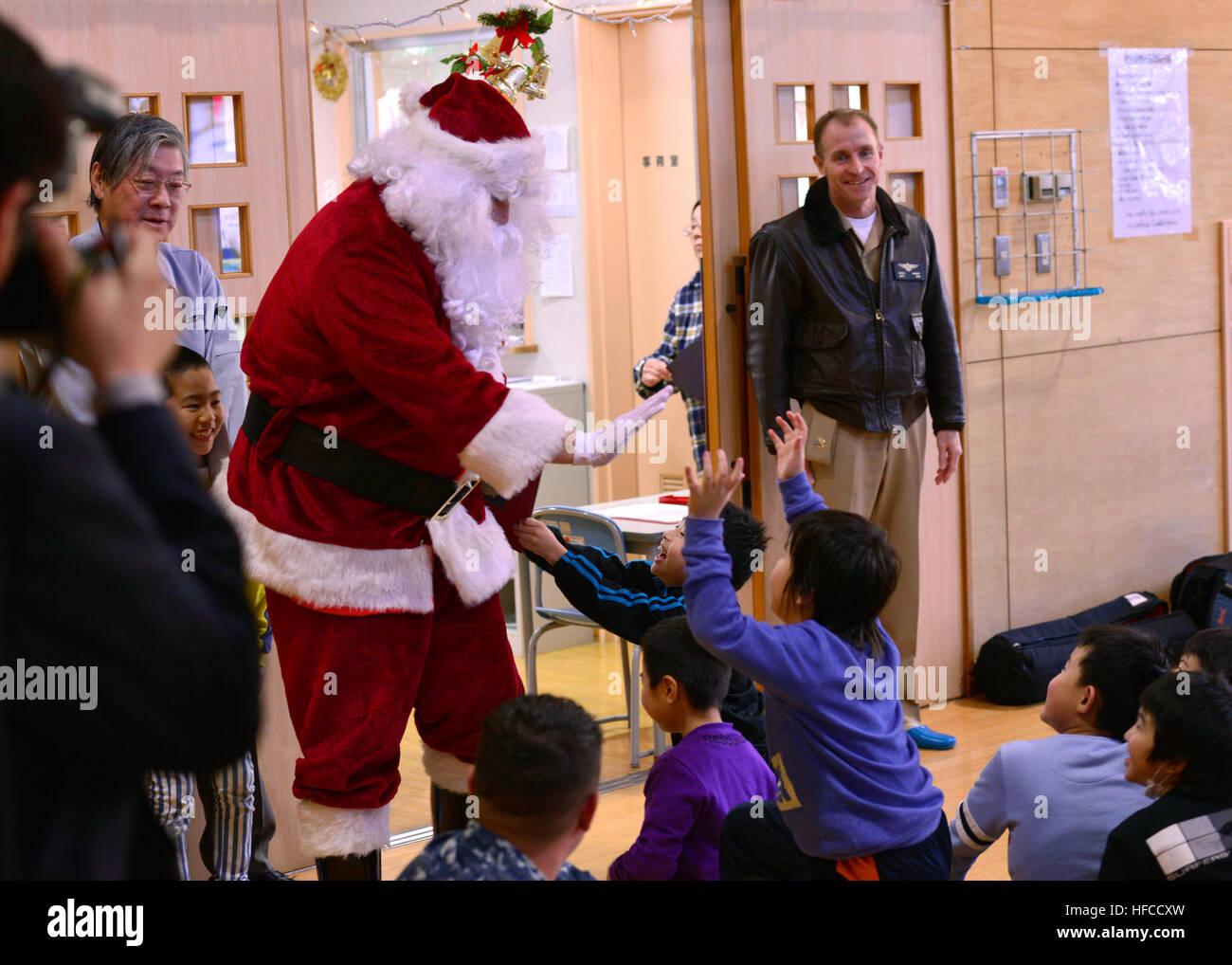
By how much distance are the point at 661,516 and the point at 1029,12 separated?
77.7 inches

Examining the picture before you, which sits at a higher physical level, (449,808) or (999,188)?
(999,188)

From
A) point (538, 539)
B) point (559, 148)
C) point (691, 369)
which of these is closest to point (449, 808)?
point (538, 539)

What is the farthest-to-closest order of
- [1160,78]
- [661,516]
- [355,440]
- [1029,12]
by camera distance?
[1160,78]
[1029,12]
[661,516]
[355,440]

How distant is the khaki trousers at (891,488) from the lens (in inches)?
140

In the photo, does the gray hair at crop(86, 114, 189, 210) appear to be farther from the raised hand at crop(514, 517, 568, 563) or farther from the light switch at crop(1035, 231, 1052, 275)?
the light switch at crop(1035, 231, 1052, 275)

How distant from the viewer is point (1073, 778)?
206 centimetres

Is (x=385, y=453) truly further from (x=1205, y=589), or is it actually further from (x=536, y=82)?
(x=1205, y=589)

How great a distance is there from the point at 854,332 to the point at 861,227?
30cm

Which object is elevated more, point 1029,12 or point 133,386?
point 1029,12

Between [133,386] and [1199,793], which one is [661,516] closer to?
[1199,793]

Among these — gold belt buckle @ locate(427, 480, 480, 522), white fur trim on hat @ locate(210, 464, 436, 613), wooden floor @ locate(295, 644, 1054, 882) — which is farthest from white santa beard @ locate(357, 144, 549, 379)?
wooden floor @ locate(295, 644, 1054, 882)

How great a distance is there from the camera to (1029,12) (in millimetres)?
4215

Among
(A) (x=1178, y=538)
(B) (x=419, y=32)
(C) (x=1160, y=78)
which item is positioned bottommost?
(A) (x=1178, y=538)
